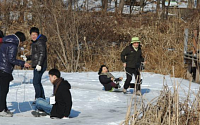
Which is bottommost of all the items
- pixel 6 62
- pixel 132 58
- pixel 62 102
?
pixel 62 102

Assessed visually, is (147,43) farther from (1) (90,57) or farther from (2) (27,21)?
(2) (27,21)

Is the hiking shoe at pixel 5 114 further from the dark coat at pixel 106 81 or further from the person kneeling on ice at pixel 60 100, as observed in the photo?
the dark coat at pixel 106 81

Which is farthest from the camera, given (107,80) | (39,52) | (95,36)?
(95,36)

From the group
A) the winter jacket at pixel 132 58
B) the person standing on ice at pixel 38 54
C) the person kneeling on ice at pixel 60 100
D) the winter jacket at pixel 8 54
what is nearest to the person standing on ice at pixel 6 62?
the winter jacket at pixel 8 54

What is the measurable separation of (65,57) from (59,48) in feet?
2.11

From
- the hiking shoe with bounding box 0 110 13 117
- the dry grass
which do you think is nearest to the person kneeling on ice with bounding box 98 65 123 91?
the hiking shoe with bounding box 0 110 13 117

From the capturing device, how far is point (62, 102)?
291 inches

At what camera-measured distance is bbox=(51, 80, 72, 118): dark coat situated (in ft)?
24.2

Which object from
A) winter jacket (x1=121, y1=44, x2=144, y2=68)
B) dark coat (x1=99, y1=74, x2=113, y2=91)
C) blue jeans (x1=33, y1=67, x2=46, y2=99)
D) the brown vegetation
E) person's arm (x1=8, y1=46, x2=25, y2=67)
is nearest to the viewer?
person's arm (x1=8, y1=46, x2=25, y2=67)

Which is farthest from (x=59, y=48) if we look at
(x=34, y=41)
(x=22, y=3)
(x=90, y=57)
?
(x=34, y=41)

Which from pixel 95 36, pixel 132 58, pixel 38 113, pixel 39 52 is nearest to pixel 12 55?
pixel 38 113

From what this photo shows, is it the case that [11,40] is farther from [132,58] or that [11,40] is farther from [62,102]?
[132,58]

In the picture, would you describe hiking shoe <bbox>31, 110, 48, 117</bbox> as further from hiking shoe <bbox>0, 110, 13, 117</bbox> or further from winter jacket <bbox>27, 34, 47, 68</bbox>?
winter jacket <bbox>27, 34, 47, 68</bbox>

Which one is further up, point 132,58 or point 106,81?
point 132,58
